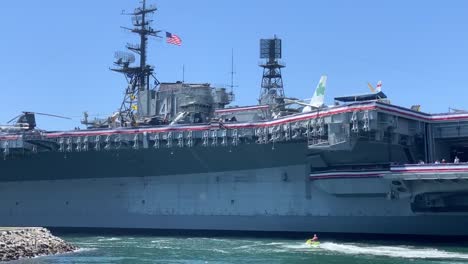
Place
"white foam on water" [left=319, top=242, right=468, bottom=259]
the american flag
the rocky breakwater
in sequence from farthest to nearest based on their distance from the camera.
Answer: the american flag
the rocky breakwater
"white foam on water" [left=319, top=242, right=468, bottom=259]

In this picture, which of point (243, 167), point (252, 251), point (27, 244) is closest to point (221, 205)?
point (243, 167)

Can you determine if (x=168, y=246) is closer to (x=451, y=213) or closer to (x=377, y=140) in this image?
(x=377, y=140)

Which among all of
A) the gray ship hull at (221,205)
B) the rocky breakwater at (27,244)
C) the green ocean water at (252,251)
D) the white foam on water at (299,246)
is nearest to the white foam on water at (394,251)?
the green ocean water at (252,251)

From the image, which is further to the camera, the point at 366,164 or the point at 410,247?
the point at 366,164

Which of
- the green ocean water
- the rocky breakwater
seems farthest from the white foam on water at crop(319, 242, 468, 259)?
the rocky breakwater

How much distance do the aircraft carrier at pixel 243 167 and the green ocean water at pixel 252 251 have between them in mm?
1784

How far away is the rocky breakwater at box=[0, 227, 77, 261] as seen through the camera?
27453 mm

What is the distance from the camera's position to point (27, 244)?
2905 centimetres

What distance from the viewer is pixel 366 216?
34406 millimetres

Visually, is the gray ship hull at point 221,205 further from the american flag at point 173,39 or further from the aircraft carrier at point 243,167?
the american flag at point 173,39

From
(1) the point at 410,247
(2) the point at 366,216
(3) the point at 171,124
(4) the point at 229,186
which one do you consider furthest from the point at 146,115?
(1) the point at 410,247

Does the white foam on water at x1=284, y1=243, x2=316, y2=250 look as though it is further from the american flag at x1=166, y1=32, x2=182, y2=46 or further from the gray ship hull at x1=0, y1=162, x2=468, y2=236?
the american flag at x1=166, y1=32, x2=182, y2=46

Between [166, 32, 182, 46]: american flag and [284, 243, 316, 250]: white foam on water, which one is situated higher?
[166, 32, 182, 46]: american flag

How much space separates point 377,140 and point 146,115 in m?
17.9
